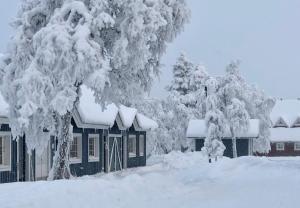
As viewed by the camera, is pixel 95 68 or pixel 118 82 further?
pixel 118 82

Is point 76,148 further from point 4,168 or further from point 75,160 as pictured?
point 4,168

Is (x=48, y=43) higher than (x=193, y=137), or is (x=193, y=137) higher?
(x=48, y=43)

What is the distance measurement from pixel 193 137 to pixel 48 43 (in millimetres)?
37582

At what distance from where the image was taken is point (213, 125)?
47062mm

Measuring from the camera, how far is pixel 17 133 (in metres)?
19.7

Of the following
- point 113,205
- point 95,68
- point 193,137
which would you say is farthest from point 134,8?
point 193,137

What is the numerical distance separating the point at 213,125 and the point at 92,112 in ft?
63.8

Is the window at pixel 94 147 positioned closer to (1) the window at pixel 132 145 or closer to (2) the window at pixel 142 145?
(1) the window at pixel 132 145

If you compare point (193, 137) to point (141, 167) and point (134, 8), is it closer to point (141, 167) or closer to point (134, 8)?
point (141, 167)

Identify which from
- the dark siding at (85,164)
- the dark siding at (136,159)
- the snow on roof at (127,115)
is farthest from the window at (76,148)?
the dark siding at (136,159)

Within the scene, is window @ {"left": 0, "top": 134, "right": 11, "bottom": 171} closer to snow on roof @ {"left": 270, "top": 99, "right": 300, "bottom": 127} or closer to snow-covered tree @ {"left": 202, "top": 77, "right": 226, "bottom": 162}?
snow-covered tree @ {"left": 202, "top": 77, "right": 226, "bottom": 162}

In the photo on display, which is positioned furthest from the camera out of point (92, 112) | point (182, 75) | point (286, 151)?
point (182, 75)

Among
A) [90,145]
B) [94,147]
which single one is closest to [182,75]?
[94,147]

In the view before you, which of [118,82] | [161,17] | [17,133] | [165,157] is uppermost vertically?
[161,17]
